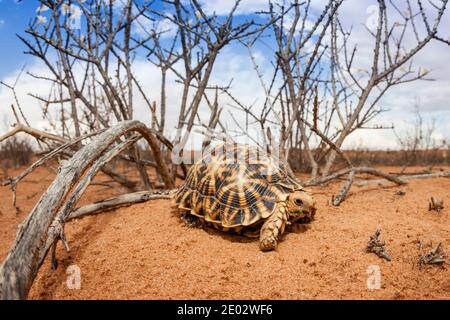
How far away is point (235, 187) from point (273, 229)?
58cm

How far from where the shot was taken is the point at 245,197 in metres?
3.32

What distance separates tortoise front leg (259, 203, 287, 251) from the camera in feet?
9.78

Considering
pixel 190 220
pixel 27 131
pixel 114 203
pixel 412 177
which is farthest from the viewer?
pixel 412 177

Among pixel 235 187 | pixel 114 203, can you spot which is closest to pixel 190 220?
pixel 235 187

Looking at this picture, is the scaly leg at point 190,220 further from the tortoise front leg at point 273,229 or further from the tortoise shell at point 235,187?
the tortoise front leg at point 273,229

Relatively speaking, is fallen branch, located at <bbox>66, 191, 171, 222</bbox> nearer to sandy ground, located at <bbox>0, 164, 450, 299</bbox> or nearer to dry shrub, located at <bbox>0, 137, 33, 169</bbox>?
sandy ground, located at <bbox>0, 164, 450, 299</bbox>

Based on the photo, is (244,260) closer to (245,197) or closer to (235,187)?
(245,197)

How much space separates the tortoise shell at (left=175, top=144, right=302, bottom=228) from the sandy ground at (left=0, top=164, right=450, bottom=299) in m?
0.23

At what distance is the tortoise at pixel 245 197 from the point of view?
3.19 m

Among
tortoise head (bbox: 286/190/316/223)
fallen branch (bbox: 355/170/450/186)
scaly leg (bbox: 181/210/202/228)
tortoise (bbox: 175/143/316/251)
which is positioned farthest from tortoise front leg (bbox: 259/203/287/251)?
fallen branch (bbox: 355/170/450/186)

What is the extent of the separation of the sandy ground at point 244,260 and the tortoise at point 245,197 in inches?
6.3

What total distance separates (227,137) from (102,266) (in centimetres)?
290
